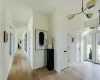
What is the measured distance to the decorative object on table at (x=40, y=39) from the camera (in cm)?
406

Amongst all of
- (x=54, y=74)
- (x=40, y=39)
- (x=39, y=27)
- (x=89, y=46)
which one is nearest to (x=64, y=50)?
(x=54, y=74)

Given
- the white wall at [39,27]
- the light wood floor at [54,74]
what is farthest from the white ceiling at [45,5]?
the light wood floor at [54,74]

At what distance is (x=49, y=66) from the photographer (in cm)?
385

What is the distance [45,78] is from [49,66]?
2.91 feet

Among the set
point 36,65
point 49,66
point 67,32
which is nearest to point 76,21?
point 67,32

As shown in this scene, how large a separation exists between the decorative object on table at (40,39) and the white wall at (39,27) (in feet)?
0.62

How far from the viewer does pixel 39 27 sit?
417 cm

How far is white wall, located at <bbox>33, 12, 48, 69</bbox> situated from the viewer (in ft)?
13.1

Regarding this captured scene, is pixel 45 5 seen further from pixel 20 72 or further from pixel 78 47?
pixel 78 47

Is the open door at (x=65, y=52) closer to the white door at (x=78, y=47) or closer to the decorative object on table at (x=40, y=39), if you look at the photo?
the decorative object on table at (x=40, y=39)

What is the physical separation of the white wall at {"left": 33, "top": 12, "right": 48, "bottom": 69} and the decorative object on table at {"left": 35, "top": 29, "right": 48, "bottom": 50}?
0.19 metres

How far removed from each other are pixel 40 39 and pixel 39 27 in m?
0.67

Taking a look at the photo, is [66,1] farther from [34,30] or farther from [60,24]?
[34,30]

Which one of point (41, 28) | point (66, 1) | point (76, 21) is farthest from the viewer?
point (76, 21)
